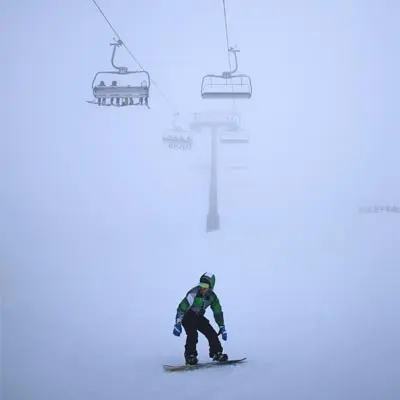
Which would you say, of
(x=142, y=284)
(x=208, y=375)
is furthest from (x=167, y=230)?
(x=208, y=375)

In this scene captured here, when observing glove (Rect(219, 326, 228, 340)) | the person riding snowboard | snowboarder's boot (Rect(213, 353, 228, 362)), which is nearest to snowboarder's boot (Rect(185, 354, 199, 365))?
the person riding snowboard

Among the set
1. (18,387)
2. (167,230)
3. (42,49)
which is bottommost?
(18,387)

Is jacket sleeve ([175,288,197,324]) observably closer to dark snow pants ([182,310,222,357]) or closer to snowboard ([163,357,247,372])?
dark snow pants ([182,310,222,357])

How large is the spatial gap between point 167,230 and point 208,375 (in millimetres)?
7531

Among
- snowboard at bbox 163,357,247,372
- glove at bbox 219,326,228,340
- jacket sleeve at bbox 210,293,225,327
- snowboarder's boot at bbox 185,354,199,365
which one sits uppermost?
jacket sleeve at bbox 210,293,225,327

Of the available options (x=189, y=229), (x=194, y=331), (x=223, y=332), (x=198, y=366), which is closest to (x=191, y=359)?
(x=198, y=366)

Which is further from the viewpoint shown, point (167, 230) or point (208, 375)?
point (167, 230)

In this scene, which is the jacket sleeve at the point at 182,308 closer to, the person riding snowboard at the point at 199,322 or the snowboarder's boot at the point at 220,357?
the person riding snowboard at the point at 199,322

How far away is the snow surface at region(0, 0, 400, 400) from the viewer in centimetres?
386

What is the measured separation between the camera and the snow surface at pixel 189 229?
3861 millimetres

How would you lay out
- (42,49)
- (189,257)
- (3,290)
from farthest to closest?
(42,49) → (189,257) → (3,290)

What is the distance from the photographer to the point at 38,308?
5.41 m

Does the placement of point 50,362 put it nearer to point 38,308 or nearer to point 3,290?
point 38,308

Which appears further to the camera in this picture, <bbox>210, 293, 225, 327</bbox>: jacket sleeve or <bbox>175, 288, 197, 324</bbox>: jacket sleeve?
<bbox>210, 293, 225, 327</bbox>: jacket sleeve
